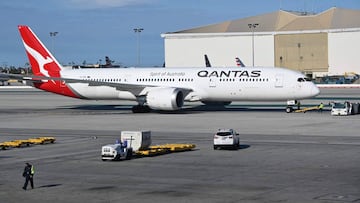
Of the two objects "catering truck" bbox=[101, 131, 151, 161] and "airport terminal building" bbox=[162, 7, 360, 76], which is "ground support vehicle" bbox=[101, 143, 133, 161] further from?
"airport terminal building" bbox=[162, 7, 360, 76]

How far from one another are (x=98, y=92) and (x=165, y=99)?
29.1ft

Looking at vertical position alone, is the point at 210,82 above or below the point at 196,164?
above

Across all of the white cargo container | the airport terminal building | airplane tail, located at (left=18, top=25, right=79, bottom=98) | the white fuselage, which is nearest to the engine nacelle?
the white fuselage

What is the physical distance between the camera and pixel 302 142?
37.0 m

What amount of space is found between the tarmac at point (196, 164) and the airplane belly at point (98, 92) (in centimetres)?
1114

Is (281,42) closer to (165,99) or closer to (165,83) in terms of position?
(165,83)

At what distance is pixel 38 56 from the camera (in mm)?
67312

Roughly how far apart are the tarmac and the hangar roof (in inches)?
4602

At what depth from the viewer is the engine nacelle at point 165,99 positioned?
57.5m

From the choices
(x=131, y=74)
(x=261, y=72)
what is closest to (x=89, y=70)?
(x=131, y=74)

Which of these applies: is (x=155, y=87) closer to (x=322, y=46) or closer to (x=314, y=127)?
(x=314, y=127)

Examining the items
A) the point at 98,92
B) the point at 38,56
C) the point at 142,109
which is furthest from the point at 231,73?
the point at 38,56

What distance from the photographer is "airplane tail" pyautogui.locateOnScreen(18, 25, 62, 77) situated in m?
67.1

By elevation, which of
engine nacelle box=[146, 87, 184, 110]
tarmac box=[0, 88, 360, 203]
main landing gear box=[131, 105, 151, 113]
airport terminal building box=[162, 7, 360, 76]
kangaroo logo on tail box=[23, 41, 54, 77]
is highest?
airport terminal building box=[162, 7, 360, 76]
